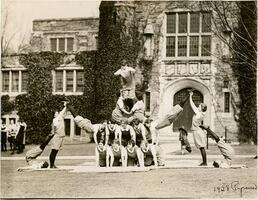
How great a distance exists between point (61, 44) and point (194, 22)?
21.0ft

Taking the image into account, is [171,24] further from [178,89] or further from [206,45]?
[178,89]

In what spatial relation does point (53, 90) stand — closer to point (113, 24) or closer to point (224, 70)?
point (113, 24)

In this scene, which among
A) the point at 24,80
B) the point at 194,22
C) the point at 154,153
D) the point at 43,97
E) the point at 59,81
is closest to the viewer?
the point at 154,153

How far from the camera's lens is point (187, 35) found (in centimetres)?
1969

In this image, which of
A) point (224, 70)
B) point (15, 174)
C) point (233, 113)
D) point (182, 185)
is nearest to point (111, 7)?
point (224, 70)

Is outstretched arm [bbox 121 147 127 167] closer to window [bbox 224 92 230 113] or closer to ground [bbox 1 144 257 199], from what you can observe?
ground [bbox 1 144 257 199]

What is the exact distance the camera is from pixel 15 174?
1052 centimetres

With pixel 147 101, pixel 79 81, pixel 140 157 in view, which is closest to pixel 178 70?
pixel 147 101

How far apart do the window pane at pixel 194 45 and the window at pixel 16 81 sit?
707 cm

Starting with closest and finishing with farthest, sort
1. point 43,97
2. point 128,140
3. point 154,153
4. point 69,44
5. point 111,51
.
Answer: point 128,140 → point 154,153 → point 111,51 → point 43,97 → point 69,44

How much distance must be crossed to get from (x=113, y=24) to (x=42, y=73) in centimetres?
377

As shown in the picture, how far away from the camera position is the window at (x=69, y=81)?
20.9 m

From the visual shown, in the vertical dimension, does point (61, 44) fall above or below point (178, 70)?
above

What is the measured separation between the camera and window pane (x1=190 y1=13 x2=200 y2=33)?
19375mm
